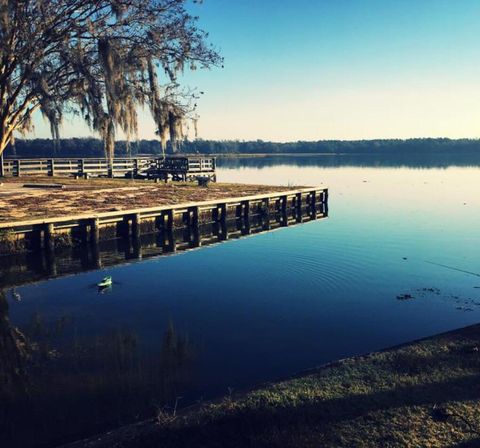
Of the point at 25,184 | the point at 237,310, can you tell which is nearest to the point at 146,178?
the point at 25,184

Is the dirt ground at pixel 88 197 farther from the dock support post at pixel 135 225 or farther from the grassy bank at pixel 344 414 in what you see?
the grassy bank at pixel 344 414

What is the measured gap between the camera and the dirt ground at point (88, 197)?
2023cm

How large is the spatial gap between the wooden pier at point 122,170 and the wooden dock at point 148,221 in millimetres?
8378

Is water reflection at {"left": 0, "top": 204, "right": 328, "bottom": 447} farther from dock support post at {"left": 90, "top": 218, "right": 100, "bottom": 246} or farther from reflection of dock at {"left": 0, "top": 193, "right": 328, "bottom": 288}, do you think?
dock support post at {"left": 90, "top": 218, "right": 100, "bottom": 246}

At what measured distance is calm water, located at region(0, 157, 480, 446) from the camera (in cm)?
760

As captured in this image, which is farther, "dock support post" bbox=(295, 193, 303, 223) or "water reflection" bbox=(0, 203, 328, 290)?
"dock support post" bbox=(295, 193, 303, 223)

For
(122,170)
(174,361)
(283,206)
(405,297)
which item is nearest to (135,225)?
(405,297)

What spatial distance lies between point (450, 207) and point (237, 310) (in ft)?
94.3

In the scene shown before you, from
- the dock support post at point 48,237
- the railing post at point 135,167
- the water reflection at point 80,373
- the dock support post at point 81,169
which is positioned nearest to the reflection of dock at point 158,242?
the dock support post at point 48,237

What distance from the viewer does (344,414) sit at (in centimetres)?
608

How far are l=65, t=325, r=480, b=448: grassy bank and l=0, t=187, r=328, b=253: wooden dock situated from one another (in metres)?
13.4

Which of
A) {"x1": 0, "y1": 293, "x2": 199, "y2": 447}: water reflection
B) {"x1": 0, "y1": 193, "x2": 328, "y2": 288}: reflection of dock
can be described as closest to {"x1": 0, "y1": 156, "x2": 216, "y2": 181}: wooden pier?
{"x1": 0, "y1": 193, "x2": 328, "y2": 288}: reflection of dock

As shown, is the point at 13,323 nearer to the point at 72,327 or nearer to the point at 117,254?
the point at 72,327

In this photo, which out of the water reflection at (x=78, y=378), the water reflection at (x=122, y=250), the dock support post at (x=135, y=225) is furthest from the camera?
the dock support post at (x=135, y=225)
